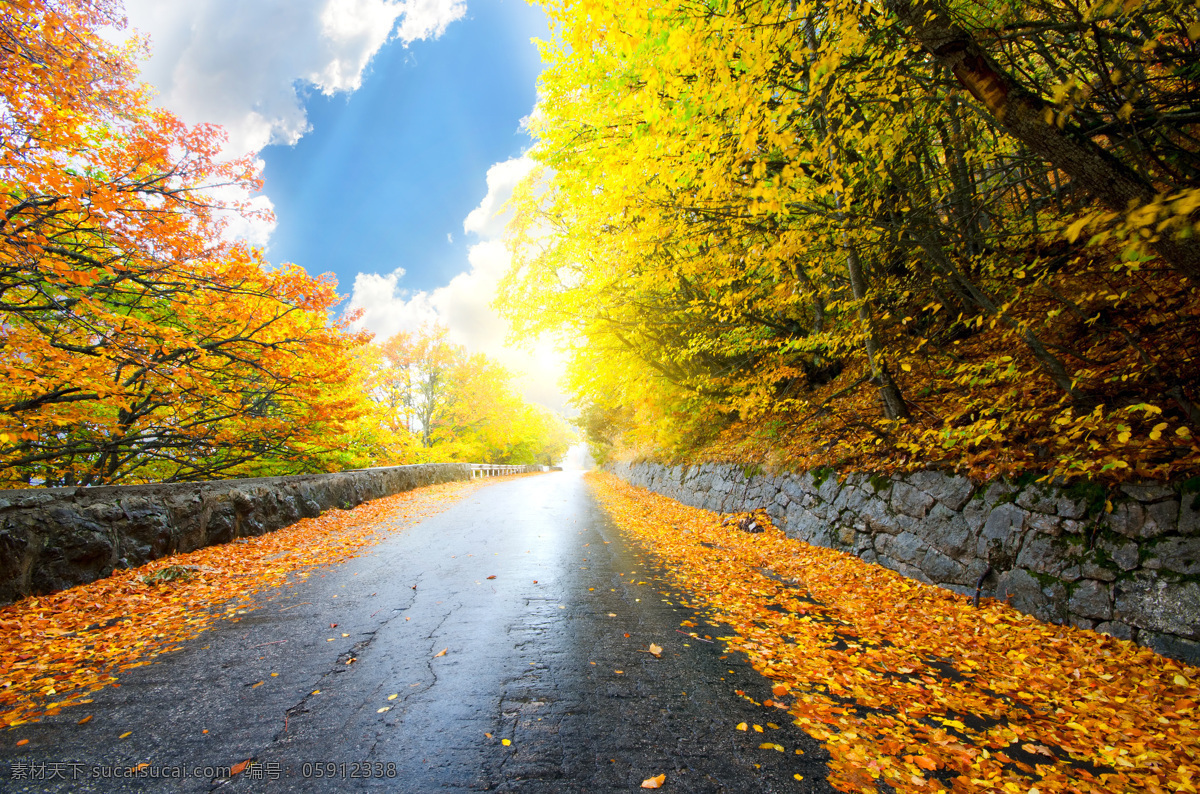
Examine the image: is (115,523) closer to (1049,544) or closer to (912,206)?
(1049,544)

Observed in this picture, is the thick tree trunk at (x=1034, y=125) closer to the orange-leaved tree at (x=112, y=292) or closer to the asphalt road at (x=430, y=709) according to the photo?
the asphalt road at (x=430, y=709)

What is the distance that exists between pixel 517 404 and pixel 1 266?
95.8 feet

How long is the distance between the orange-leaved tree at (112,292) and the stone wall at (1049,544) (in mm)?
8163

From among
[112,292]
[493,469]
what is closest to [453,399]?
[493,469]

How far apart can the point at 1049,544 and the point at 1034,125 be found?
10.7 ft

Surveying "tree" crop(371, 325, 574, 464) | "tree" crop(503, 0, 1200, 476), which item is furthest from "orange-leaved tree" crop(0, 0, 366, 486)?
"tree" crop(371, 325, 574, 464)

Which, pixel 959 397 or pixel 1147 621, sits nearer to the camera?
pixel 1147 621

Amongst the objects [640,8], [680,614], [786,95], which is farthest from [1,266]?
[786,95]

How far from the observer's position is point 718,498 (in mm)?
9977

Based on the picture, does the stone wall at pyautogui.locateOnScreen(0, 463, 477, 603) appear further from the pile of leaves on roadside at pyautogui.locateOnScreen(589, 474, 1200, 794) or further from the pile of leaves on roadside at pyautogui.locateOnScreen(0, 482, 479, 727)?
the pile of leaves on roadside at pyautogui.locateOnScreen(589, 474, 1200, 794)

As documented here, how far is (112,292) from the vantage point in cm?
518

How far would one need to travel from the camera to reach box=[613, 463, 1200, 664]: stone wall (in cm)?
302

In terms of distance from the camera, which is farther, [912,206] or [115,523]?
[912,206]

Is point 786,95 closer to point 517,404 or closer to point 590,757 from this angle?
point 590,757
